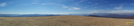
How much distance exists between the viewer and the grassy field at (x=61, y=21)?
197 centimetres

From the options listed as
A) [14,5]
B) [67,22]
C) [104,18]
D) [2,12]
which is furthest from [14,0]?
[104,18]

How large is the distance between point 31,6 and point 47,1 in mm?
354

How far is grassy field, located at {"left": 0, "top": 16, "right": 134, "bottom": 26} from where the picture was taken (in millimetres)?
1966

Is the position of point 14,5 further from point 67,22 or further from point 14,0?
point 67,22

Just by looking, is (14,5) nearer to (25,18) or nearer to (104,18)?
(25,18)

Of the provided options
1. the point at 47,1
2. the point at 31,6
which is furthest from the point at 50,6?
the point at 31,6

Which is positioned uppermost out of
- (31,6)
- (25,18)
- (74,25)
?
(31,6)

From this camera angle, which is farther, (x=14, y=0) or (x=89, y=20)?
(x=89, y=20)

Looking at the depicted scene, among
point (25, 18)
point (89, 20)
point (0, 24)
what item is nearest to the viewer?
point (0, 24)

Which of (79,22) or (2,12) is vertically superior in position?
(2,12)

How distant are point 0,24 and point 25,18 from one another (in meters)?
0.48

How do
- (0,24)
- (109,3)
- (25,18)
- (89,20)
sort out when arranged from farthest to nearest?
1. (109,3)
2. (89,20)
3. (25,18)
4. (0,24)

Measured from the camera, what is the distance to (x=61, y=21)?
2.12m

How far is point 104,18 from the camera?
2.39m
